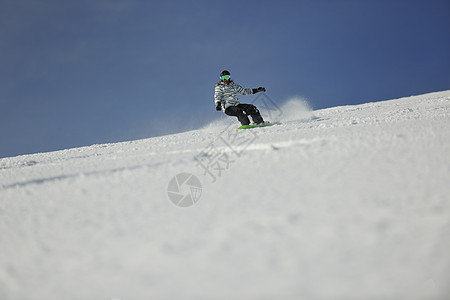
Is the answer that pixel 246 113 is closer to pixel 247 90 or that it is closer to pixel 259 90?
pixel 247 90

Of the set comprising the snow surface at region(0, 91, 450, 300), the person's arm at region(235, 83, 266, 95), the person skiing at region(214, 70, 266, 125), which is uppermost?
the person's arm at region(235, 83, 266, 95)

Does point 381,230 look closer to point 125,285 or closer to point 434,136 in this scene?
point 125,285

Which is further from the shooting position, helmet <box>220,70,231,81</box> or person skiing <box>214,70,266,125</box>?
helmet <box>220,70,231,81</box>

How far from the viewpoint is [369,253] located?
3.18ft

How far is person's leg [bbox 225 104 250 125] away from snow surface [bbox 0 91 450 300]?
4.71m

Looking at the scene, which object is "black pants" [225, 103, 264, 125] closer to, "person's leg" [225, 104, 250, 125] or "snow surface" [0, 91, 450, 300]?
"person's leg" [225, 104, 250, 125]

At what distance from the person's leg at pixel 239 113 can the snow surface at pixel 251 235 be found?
4.71 metres

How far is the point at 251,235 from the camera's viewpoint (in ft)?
3.72

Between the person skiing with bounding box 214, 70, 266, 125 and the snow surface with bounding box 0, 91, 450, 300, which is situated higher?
the person skiing with bounding box 214, 70, 266, 125

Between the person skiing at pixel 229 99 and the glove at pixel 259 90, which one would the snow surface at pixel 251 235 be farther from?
the glove at pixel 259 90

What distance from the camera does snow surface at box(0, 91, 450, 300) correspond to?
0.91 metres

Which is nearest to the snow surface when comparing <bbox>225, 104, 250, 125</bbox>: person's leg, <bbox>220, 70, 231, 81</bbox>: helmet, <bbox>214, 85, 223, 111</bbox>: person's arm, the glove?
<bbox>225, 104, 250, 125</bbox>: person's leg

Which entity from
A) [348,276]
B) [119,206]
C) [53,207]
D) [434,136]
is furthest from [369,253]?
[434,136]

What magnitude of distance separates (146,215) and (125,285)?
452mm
